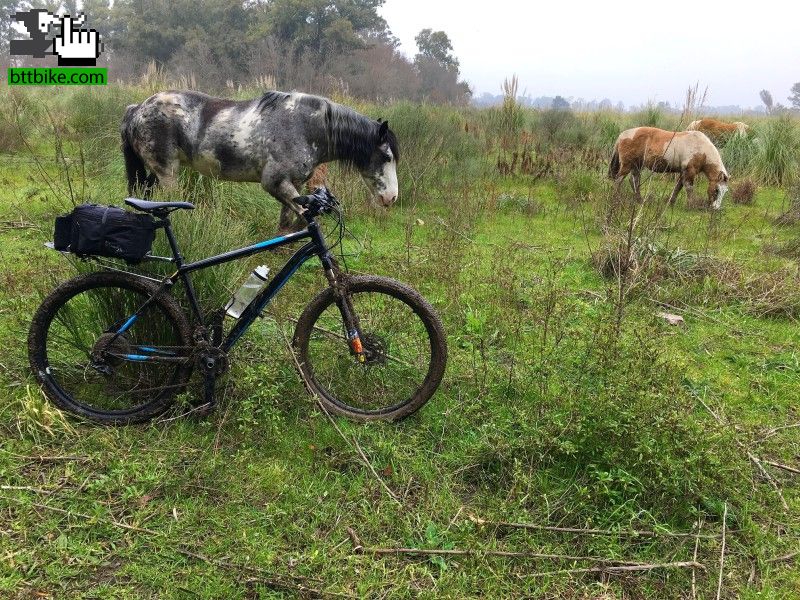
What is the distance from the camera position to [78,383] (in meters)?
2.93

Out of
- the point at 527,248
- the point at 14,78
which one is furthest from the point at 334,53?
the point at 527,248

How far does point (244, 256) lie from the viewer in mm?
2623

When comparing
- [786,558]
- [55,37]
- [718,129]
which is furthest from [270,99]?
[718,129]

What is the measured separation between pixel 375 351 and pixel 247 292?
2.33 ft

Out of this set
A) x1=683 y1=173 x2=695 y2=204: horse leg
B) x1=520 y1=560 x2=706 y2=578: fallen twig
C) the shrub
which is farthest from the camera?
the shrub

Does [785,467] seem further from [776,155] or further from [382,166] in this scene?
[776,155]

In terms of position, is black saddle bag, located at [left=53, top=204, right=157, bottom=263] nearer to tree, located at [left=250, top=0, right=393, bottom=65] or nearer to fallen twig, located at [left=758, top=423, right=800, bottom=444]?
fallen twig, located at [left=758, top=423, right=800, bottom=444]

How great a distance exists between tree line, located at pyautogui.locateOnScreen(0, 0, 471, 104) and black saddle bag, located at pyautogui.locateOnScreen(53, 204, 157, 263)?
22.2 meters

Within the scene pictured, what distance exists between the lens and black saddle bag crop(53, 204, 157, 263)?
2408mm

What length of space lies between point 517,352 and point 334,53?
2720 cm

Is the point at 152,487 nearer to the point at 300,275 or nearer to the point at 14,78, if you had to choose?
the point at 300,275

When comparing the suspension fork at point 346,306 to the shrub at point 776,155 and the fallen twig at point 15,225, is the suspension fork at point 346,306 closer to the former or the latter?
the fallen twig at point 15,225

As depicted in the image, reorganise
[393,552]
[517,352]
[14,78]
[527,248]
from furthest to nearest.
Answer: [14,78], [527,248], [517,352], [393,552]

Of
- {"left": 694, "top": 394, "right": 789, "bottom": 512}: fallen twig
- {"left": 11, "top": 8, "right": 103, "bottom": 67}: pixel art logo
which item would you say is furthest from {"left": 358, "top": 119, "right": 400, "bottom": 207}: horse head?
{"left": 11, "top": 8, "right": 103, "bottom": 67}: pixel art logo
